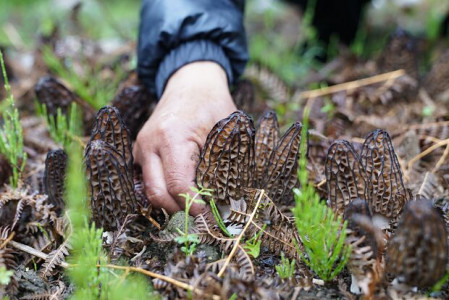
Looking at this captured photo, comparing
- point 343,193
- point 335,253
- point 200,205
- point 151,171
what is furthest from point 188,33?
point 335,253

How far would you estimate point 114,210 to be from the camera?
190 centimetres

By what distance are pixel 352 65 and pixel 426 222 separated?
253 centimetres

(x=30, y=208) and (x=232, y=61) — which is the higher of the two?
(x=232, y=61)

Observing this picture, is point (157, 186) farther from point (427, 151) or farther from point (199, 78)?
point (427, 151)

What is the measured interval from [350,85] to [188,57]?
1267mm

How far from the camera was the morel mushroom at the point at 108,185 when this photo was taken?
71.5 inches

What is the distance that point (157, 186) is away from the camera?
78.2 inches

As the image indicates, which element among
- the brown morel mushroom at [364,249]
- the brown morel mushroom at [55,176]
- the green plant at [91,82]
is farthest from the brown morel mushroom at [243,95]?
the brown morel mushroom at [364,249]

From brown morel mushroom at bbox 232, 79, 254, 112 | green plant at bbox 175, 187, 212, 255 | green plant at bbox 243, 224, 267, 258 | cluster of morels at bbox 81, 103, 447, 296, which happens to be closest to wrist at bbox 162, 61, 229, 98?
brown morel mushroom at bbox 232, 79, 254, 112

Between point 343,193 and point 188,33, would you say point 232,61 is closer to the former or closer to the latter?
point 188,33

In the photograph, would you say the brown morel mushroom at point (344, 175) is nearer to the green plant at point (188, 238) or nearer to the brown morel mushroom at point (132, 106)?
the green plant at point (188, 238)

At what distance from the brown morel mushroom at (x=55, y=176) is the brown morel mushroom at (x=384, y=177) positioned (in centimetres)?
132

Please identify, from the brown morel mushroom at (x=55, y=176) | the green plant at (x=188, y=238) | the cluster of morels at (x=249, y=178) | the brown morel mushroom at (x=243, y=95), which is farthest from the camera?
the brown morel mushroom at (x=243, y=95)

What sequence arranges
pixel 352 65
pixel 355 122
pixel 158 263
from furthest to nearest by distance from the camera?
pixel 352 65 → pixel 355 122 → pixel 158 263
